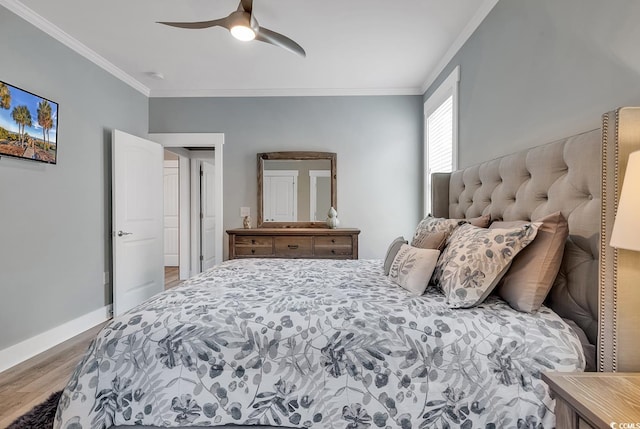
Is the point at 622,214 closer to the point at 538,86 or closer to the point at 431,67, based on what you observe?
the point at 538,86

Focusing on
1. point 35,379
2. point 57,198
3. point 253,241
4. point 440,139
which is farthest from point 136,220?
point 440,139

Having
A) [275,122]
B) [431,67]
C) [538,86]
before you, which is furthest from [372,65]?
[538,86]

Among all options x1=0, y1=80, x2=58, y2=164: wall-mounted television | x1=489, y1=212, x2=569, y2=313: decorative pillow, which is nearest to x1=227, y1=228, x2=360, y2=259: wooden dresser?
x1=0, y1=80, x2=58, y2=164: wall-mounted television

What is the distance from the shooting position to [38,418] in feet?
5.60

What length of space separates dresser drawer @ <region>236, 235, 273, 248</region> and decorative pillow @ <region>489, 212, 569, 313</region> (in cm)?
257

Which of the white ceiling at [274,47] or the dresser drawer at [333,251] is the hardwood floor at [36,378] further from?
the white ceiling at [274,47]

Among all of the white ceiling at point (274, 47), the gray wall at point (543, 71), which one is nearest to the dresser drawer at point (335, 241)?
the gray wall at point (543, 71)

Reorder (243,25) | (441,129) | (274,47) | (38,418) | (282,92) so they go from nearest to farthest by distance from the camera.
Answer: (38,418), (243,25), (274,47), (441,129), (282,92)

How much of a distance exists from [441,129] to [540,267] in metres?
2.37

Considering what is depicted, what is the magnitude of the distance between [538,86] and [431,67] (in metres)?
1.71

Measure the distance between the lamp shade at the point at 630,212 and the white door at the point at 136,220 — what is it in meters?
3.71

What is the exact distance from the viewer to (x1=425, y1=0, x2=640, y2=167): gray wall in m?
1.27

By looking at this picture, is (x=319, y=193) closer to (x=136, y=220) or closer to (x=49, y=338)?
(x=136, y=220)

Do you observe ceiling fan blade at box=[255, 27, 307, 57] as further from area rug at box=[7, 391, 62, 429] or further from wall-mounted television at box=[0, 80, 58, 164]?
area rug at box=[7, 391, 62, 429]
